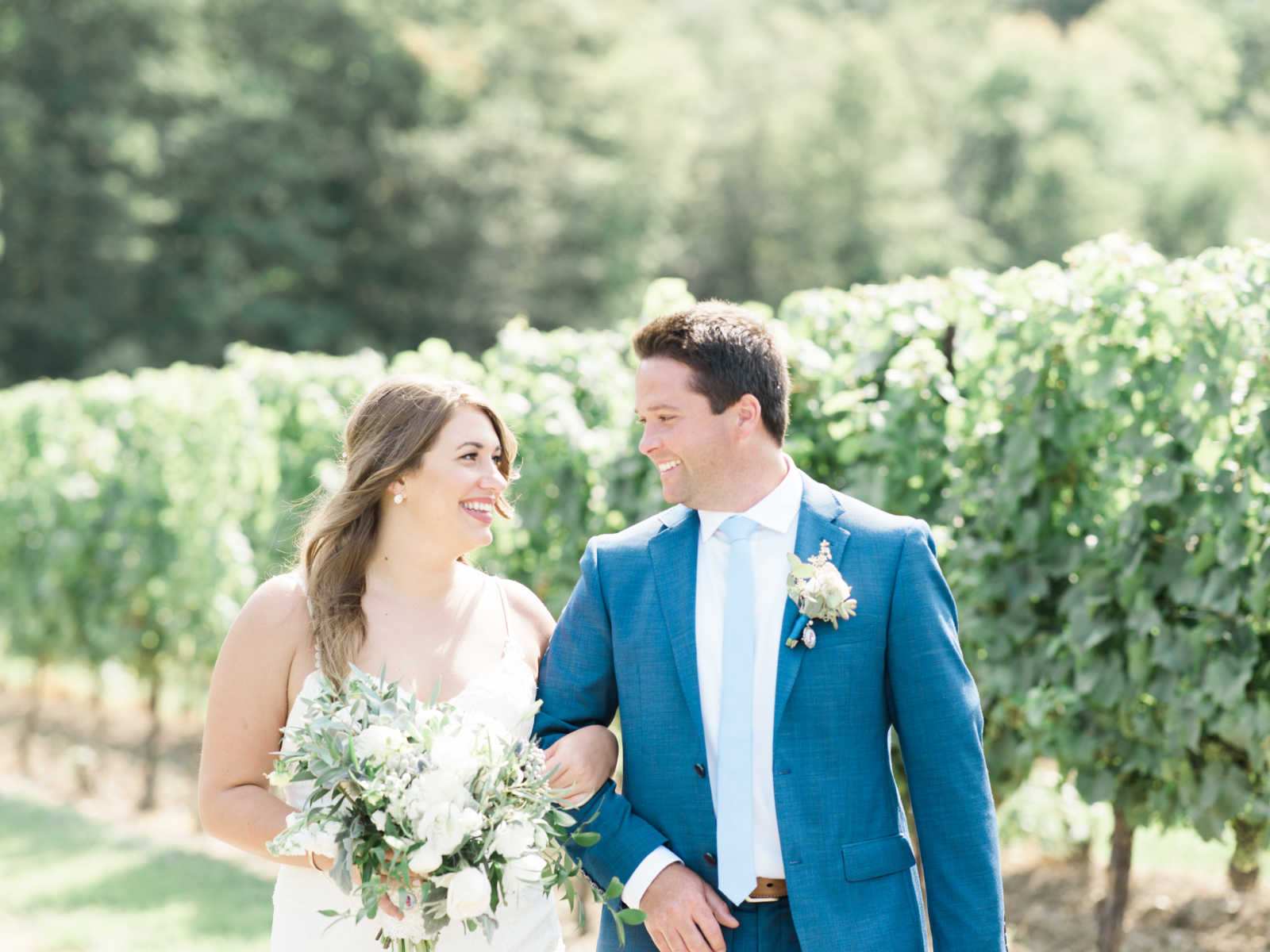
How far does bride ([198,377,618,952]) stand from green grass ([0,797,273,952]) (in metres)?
3.72

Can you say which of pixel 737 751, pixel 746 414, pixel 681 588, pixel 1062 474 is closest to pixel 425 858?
pixel 737 751

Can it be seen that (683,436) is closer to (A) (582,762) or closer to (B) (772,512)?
(B) (772,512)

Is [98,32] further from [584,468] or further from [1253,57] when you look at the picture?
[1253,57]

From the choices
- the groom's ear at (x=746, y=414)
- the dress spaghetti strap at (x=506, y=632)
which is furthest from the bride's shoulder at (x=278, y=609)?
the groom's ear at (x=746, y=414)

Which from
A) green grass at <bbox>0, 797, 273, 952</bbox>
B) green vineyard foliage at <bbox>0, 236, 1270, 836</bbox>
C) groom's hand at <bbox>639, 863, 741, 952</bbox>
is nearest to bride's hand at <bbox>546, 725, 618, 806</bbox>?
groom's hand at <bbox>639, 863, 741, 952</bbox>

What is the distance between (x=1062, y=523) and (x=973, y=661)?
1.96 ft

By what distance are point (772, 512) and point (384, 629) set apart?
1002 mm

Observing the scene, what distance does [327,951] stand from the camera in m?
3.09

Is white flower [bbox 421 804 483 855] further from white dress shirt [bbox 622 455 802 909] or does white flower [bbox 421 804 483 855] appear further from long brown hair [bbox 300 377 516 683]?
long brown hair [bbox 300 377 516 683]

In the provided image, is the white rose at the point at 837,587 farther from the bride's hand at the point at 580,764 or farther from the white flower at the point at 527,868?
the white flower at the point at 527,868

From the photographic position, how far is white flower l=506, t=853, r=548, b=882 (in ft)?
8.79

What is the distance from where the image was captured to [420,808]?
257 centimetres

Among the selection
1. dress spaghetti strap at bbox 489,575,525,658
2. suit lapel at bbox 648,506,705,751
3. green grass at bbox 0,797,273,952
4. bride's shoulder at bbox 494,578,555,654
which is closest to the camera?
suit lapel at bbox 648,506,705,751

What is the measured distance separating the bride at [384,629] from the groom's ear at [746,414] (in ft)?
2.24
